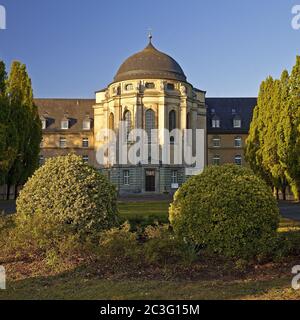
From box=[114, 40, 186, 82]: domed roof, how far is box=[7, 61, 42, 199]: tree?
52.1 feet

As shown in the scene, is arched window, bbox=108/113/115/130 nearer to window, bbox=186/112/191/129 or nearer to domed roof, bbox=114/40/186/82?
domed roof, bbox=114/40/186/82

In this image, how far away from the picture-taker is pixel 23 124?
1508 inches

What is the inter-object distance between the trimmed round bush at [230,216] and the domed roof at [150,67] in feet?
142

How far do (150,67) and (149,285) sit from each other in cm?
4731

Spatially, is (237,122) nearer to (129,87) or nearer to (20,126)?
(129,87)

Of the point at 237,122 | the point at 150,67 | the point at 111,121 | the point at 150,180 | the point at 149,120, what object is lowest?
the point at 150,180

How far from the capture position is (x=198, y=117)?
6022 cm

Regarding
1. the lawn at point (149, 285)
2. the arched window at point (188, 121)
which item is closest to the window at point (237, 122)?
the arched window at point (188, 121)

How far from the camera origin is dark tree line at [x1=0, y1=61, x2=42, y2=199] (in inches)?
1390

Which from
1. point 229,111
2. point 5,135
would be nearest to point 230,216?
point 5,135

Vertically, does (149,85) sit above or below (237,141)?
above

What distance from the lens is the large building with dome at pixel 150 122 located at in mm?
51875

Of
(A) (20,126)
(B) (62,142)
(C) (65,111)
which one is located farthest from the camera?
(C) (65,111)

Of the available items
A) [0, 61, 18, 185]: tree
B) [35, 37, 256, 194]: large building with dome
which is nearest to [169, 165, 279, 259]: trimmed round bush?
[0, 61, 18, 185]: tree
